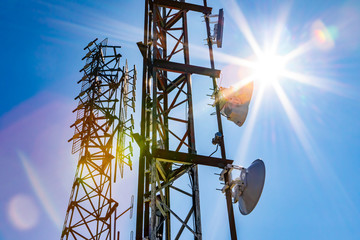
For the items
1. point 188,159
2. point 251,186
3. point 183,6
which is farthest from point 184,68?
point 251,186

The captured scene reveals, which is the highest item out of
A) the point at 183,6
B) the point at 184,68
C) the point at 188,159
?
the point at 183,6

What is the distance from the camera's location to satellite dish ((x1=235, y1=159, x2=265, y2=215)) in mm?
9906

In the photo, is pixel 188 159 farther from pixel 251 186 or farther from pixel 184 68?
pixel 184 68

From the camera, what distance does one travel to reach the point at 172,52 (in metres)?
13.9

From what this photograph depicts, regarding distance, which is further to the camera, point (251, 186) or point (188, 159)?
point (188, 159)

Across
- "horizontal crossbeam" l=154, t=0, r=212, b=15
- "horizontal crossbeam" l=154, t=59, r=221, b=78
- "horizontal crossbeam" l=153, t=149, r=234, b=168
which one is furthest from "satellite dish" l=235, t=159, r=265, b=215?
"horizontal crossbeam" l=154, t=0, r=212, b=15

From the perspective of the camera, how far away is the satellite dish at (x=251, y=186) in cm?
991

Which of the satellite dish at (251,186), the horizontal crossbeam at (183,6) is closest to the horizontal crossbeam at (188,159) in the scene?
the satellite dish at (251,186)

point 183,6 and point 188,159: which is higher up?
point 183,6

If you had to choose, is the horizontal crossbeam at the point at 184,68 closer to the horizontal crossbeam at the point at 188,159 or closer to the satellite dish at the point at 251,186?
the horizontal crossbeam at the point at 188,159

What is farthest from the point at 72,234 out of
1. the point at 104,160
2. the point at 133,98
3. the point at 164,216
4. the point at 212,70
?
the point at 212,70

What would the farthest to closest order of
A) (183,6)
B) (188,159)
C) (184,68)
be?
1. (183,6)
2. (184,68)
3. (188,159)

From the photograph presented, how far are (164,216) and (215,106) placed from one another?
12.6ft

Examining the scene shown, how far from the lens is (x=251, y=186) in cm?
1018
